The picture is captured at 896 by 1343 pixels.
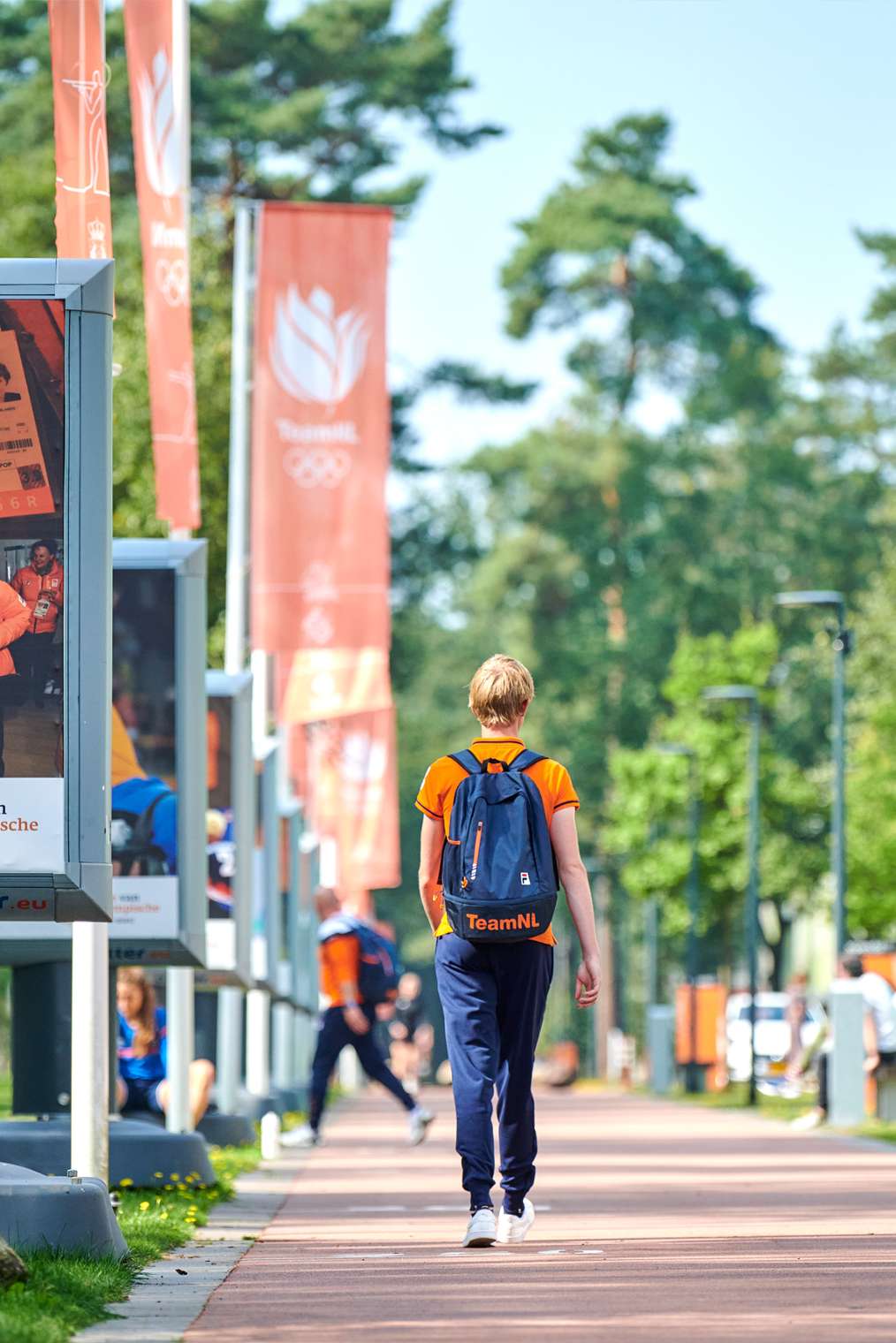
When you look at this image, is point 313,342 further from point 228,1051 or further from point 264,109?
point 264,109

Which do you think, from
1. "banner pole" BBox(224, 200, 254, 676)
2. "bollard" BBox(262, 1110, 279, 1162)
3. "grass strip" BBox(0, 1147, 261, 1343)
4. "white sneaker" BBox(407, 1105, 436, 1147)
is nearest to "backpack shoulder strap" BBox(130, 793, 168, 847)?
"grass strip" BBox(0, 1147, 261, 1343)

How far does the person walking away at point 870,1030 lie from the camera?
2472 centimetres

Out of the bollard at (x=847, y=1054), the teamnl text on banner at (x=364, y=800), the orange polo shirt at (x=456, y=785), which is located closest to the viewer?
the orange polo shirt at (x=456, y=785)

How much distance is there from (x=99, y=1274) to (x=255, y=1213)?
4050 mm

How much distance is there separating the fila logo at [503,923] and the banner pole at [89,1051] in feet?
6.90

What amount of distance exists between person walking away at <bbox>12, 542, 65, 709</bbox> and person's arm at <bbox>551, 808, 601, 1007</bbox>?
1678 mm

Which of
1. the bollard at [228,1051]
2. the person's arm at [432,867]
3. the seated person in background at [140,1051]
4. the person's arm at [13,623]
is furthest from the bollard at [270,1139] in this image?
the person's arm at [13,623]

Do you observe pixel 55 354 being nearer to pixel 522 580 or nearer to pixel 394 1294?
pixel 394 1294

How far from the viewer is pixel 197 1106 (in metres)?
17.8

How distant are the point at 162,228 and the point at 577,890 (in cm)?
678

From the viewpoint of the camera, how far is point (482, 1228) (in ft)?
31.6

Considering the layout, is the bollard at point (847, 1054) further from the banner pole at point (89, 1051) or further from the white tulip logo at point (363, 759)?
the banner pole at point (89, 1051)

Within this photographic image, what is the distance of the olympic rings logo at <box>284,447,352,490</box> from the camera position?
77.7 feet

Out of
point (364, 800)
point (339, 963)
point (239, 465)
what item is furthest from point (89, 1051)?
point (364, 800)
